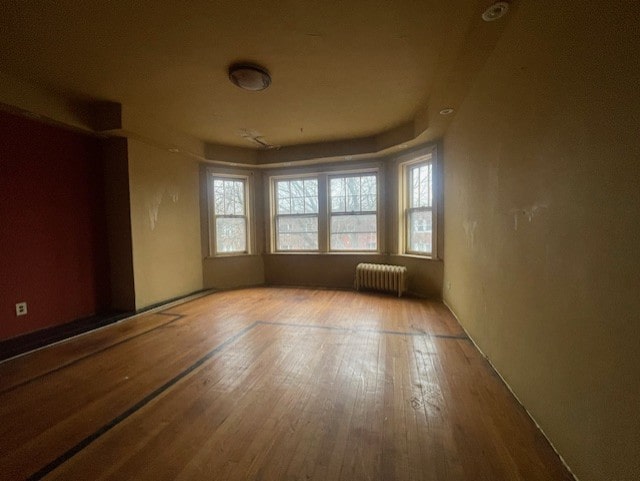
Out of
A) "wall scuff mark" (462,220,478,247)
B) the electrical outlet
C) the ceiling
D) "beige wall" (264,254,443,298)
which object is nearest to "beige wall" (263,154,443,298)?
"beige wall" (264,254,443,298)

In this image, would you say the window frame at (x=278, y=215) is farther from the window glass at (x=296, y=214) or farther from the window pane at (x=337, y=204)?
the window pane at (x=337, y=204)

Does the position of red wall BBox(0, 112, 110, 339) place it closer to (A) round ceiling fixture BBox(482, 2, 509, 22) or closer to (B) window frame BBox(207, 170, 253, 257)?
(B) window frame BBox(207, 170, 253, 257)

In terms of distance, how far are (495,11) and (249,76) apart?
1997 mm

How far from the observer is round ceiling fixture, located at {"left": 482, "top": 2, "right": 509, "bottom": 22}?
5.63ft

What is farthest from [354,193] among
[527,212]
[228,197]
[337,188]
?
[527,212]

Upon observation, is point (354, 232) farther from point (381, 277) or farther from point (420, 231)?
point (420, 231)

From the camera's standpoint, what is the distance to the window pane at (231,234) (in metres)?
5.36

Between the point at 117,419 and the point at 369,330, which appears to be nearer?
the point at 117,419

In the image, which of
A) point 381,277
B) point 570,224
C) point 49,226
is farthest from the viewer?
point 381,277

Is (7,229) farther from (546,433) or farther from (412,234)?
(412,234)

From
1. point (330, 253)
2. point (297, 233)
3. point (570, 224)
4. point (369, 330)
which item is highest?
point (570, 224)

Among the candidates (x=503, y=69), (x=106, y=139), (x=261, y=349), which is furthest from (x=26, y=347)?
(x=503, y=69)

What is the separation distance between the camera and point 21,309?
9.87 ft

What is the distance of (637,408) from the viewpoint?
3.10ft
